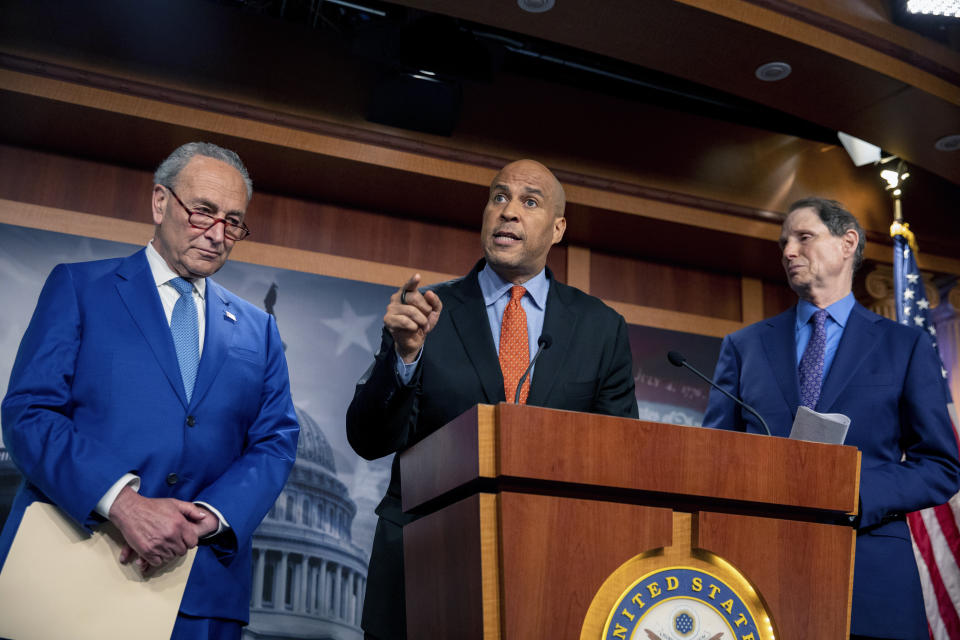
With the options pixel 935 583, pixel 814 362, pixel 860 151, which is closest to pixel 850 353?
pixel 814 362

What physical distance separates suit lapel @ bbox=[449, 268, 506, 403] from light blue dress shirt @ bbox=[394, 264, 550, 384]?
23 mm

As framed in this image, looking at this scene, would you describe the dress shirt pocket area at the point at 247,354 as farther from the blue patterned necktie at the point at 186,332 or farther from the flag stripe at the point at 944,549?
the flag stripe at the point at 944,549

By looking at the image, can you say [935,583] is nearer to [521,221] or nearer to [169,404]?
[521,221]

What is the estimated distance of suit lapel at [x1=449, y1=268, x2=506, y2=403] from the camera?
1.96 metres

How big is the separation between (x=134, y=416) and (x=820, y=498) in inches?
53.5

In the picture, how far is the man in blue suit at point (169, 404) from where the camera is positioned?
1865 millimetres

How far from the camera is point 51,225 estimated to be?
158 inches

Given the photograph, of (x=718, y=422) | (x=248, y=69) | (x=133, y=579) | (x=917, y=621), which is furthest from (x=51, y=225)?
(x=917, y=621)

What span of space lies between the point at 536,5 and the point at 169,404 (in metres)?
2.11

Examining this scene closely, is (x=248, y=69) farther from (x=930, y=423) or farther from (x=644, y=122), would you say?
(x=930, y=423)

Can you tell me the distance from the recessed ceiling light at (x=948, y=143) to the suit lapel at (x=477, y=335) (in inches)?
116

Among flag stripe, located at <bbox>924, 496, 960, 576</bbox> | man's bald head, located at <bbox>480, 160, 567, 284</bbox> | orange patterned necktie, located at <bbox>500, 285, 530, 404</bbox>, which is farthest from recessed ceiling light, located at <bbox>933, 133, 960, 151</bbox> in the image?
orange patterned necktie, located at <bbox>500, 285, 530, 404</bbox>

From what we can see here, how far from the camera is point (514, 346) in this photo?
6.78 ft

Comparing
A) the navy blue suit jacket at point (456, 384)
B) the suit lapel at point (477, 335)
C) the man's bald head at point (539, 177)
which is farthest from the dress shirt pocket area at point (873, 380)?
the suit lapel at point (477, 335)
